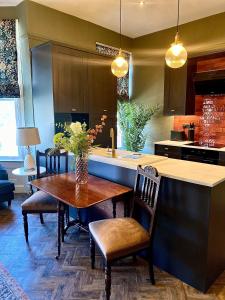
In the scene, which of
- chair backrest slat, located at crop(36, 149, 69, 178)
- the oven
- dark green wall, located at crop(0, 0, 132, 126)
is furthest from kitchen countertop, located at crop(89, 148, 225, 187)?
dark green wall, located at crop(0, 0, 132, 126)

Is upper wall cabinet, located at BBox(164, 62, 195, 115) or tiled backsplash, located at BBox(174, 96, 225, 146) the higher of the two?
upper wall cabinet, located at BBox(164, 62, 195, 115)

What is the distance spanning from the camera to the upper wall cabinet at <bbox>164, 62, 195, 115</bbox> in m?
4.43

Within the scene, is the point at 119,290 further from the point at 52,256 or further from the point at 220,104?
the point at 220,104

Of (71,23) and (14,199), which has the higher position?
(71,23)

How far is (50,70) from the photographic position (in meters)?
3.52

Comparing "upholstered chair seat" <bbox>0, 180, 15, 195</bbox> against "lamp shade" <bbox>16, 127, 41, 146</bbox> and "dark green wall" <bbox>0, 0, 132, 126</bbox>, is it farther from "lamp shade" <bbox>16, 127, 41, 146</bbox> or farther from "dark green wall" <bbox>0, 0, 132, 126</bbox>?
"dark green wall" <bbox>0, 0, 132, 126</bbox>

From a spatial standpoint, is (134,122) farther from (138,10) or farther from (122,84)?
(138,10)

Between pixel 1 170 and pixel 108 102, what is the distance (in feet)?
7.39

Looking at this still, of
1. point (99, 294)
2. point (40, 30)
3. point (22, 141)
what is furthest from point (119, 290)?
point (40, 30)

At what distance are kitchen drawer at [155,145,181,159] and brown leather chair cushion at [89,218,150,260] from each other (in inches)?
96.0

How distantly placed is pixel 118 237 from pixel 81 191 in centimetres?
62

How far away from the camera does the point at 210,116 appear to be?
452 cm

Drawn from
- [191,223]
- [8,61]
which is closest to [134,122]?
[8,61]

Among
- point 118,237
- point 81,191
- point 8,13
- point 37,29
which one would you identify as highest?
point 8,13
